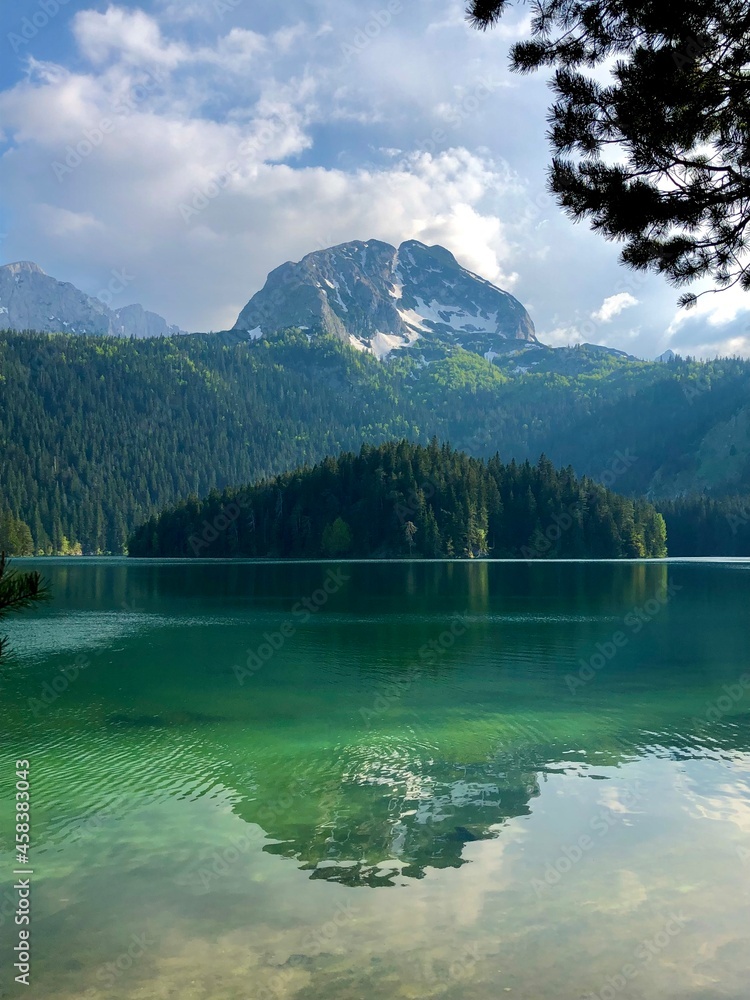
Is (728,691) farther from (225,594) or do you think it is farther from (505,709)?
(225,594)

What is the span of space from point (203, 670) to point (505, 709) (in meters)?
17.9

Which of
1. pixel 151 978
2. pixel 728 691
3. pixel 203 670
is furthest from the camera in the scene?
pixel 203 670

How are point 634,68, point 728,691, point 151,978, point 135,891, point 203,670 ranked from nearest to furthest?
point 151,978 → point 634,68 → point 135,891 → point 728,691 → point 203,670

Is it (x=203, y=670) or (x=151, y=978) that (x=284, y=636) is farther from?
(x=151, y=978)

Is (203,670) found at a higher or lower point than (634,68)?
lower

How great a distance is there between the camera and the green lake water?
12586mm

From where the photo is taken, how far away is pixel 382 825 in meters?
18.8

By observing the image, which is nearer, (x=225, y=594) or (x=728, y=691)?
(x=728, y=691)

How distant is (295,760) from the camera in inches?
982

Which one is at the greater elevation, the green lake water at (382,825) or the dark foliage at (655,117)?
the dark foliage at (655,117)

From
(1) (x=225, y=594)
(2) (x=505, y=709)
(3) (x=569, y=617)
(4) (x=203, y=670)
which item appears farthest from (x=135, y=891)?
(1) (x=225, y=594)

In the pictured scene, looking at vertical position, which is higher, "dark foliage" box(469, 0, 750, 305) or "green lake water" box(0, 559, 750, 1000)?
"dark foliage" box(469, 0, 750, 305)

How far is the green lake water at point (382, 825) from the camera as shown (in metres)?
12.6

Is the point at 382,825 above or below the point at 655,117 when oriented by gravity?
below
